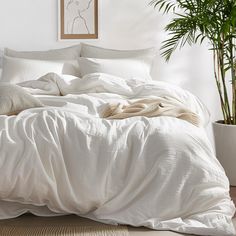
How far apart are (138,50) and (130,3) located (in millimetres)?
574

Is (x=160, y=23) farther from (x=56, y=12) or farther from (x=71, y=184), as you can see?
(x=71, y=184)

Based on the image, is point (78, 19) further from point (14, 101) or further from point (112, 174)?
point (112, 174)

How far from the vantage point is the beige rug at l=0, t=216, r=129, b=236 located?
2354 mm

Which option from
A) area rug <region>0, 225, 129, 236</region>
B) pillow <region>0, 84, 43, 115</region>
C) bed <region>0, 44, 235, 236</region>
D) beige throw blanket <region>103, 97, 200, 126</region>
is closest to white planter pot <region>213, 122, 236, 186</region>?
beige throw blanket <region>103, 97, 200, 126</region>

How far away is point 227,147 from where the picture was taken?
13.0ft

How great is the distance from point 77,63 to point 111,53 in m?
0.35

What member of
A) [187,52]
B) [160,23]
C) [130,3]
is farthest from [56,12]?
[187,52]

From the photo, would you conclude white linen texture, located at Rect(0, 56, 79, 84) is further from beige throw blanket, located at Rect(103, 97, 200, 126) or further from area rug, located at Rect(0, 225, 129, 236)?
area rug, located at Rect(0, 225, 129, 236)

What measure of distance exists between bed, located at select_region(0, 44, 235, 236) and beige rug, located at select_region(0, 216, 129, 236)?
0.15 feet

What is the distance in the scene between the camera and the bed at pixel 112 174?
238 centimetres

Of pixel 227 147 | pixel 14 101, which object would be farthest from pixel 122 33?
pixel 14 101

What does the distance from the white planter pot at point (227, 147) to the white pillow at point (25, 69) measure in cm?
156

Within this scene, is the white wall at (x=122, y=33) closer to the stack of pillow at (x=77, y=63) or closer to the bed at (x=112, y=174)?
the stack of pillow at (x=77, y=63)

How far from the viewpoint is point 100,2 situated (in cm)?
497
